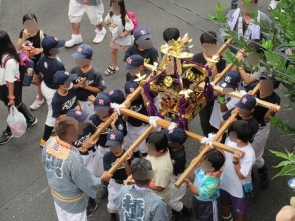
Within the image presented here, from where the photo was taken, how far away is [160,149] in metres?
5.11

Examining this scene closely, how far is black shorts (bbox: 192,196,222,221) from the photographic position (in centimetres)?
522

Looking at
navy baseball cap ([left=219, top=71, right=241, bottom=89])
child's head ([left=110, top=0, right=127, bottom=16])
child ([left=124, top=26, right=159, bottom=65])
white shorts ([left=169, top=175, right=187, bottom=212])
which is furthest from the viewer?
child's head ([left=110, top=0, right=127, bottom=16])

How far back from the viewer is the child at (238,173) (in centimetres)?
519

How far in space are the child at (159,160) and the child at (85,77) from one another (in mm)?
1595

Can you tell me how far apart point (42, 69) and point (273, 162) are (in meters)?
3.12

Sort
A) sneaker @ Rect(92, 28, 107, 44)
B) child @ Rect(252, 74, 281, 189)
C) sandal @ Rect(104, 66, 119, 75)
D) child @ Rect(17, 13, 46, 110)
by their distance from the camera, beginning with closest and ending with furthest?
child @ Rect(252, 74, 281, 189) → child @ Rect(17, 13, 46, 110) → sandal @ Rect(104, 66, 119, 75) → sneaker @ Rect(92, 28, 107, 44)

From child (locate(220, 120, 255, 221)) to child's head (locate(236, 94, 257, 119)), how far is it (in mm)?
242

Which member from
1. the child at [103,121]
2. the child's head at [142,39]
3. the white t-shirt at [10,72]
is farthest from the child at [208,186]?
the white t-shirt at [10,72]

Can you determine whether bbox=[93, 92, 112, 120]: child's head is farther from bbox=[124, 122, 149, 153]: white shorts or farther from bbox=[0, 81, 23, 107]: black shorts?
bbox=[0, 81, 23, 107]: black shorts

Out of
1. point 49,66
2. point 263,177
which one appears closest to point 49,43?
point 49,66

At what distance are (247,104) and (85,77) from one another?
2106 millimetres

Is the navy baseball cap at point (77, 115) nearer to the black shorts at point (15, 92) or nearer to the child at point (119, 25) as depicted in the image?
the black shorts at point (15, 92)

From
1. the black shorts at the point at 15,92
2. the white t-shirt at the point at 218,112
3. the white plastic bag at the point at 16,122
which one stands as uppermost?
the white t-shirt at the point at 218,112

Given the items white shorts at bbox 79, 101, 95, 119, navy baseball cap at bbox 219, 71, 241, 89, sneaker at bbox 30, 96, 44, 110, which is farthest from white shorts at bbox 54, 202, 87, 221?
sneaker at bbox 30, 96, 44, 110
